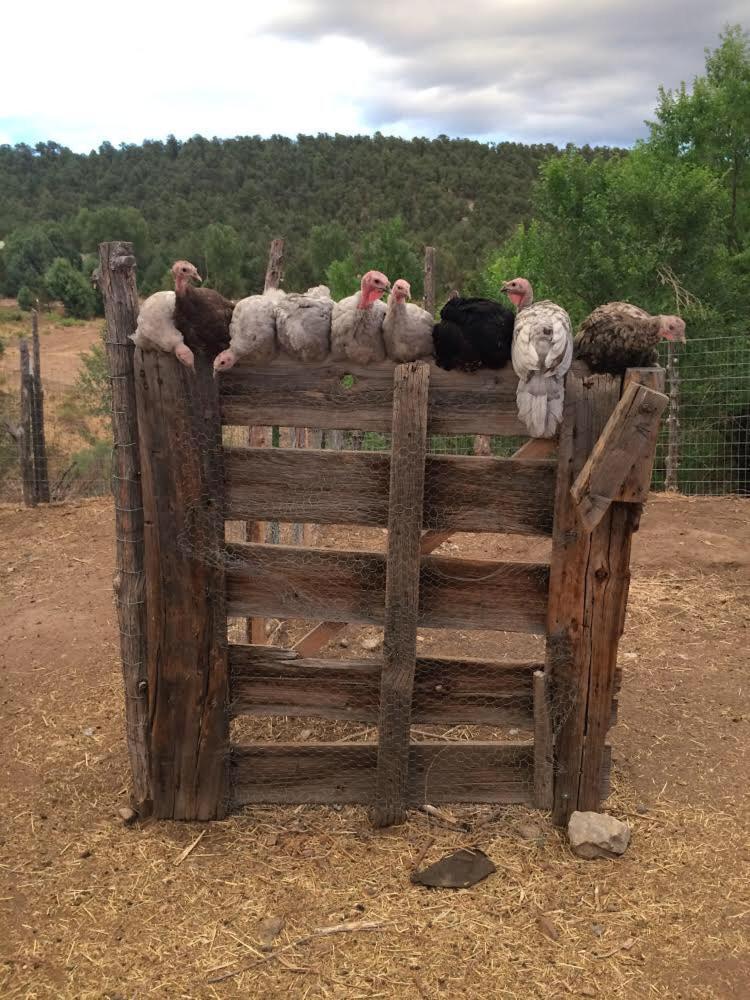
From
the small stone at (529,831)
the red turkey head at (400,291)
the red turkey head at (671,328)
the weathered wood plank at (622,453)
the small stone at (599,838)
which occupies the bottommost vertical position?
the small stone at (529,831)

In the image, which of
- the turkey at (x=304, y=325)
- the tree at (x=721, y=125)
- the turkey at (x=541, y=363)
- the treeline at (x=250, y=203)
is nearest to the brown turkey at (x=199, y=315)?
the turkey at (x=304, y=325)

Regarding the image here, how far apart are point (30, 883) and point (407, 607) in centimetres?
199

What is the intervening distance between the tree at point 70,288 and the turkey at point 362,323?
35.1 meters

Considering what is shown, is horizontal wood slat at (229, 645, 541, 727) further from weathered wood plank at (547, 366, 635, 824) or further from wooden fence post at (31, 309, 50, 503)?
wooden fence post at (31, 309, 50, 503)

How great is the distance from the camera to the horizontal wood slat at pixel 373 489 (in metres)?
3.39

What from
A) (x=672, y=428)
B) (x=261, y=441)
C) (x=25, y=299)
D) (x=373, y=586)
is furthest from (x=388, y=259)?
(x=25, y=299)

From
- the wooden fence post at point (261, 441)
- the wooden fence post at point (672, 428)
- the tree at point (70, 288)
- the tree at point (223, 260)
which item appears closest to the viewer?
the wooden fence post at point (261, 441)

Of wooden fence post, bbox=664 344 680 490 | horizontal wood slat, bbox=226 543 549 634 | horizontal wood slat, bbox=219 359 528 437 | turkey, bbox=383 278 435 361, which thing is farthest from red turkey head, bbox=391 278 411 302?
wooden fence post, bbox=664 344 680 490

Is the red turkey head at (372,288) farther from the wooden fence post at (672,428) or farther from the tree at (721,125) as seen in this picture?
the tree at (721,125)

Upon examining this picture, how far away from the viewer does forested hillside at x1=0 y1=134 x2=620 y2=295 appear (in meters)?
30.7

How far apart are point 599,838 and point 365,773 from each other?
3.59 ft

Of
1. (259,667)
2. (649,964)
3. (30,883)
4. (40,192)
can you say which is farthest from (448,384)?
(40,192)

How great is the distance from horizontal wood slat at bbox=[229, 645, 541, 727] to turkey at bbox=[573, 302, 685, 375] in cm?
140

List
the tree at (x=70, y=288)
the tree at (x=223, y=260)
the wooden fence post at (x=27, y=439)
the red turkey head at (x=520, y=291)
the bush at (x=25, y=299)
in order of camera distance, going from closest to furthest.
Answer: the red turkey head at (x=520, y=291) → the wooden fence post at (x=27, y=439) → the tree at (x=223, y=260) → the bush at (x=25, y=299) → the tree at (x=70, y=288)
